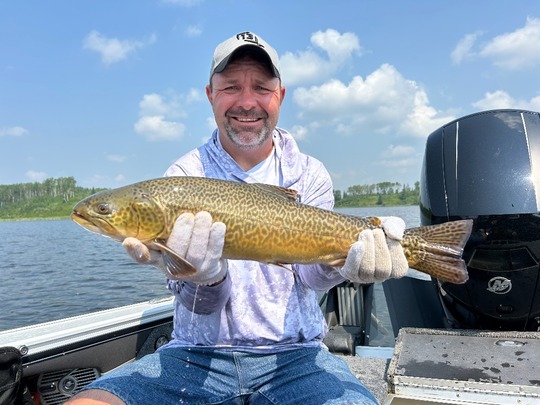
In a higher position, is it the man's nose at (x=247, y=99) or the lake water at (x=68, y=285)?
the man's nose at (x=247, y=99)

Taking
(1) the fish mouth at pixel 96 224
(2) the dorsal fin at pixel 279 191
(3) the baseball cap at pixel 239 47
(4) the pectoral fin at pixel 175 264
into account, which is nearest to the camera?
(4) the pectoral fin at pixel 175 264

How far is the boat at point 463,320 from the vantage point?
2.98 m

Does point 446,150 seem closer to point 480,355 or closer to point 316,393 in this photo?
point 480,355

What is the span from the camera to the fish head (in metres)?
2.91

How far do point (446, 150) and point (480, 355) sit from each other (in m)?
1.82

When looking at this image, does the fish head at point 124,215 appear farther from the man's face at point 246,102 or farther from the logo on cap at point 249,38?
the logo on cap at point 249,38

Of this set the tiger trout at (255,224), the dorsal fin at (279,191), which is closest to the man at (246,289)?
the tiger trout at (255,224)

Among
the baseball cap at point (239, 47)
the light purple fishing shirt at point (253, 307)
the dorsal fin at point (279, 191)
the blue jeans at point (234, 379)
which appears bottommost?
the blue jeans at point (234, 379)

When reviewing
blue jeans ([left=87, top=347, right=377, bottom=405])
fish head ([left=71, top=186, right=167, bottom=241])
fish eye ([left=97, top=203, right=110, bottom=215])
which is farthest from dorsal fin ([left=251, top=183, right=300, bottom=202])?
blue jeans ([left=87, top=347, right=377, bottom=405])

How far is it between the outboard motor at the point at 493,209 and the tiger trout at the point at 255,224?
0.75m

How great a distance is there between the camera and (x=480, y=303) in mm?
3742

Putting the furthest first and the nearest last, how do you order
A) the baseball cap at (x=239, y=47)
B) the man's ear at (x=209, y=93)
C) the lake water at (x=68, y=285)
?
the lake water at (x=68, y=285) < the man's ear at (x=209, y=93) < the baseball cap at (x=239, y=47)

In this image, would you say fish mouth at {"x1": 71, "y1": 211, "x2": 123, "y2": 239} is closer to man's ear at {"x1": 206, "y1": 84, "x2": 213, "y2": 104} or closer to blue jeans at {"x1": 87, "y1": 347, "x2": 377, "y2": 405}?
blue jeans at {"x1": 87, "y1": 347, "x2": 377, "y2": 405}

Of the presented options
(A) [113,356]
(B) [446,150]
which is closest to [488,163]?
(B) [446,150]
